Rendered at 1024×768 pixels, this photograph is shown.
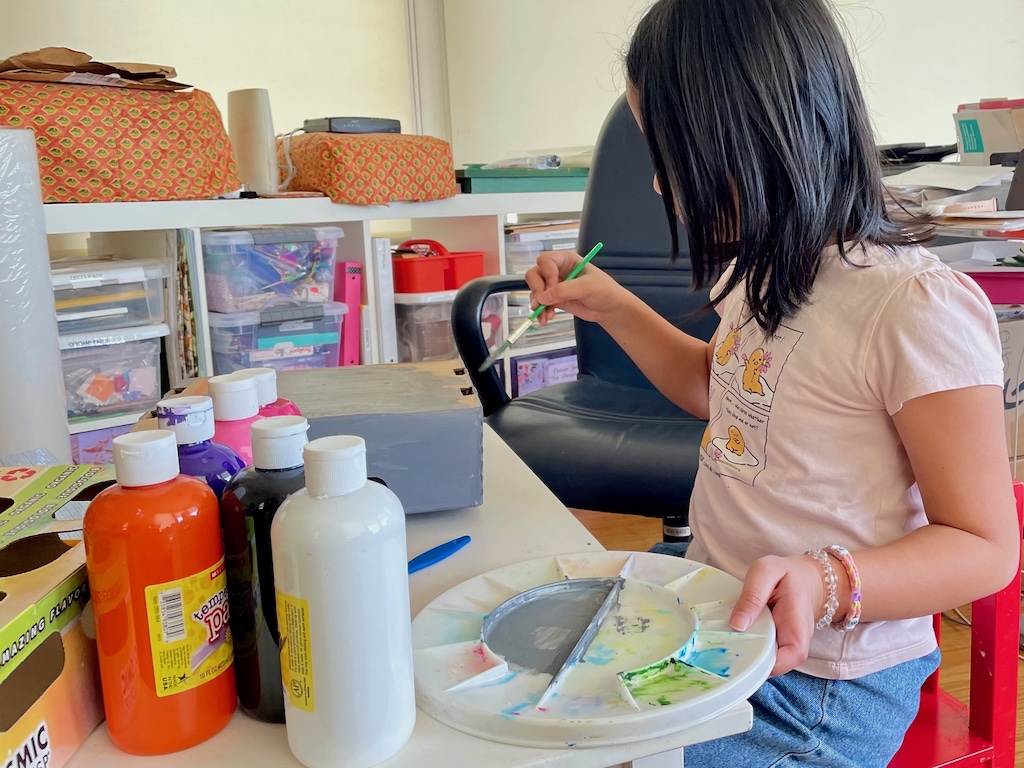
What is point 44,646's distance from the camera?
414mm

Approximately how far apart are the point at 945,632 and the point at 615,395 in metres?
0.75

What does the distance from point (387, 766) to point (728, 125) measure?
20.2 inches

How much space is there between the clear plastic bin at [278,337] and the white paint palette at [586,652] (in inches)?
53.6

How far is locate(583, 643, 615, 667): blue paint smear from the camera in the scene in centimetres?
47

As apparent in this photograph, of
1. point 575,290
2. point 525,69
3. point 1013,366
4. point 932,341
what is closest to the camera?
point 932,341

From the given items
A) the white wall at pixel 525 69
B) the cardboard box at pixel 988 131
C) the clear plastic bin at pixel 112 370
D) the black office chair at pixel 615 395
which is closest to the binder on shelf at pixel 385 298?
the clear plastic bin at pixel 112 370

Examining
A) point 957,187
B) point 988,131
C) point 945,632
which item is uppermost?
point 988,131

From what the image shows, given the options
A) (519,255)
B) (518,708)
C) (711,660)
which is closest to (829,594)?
(711,660)

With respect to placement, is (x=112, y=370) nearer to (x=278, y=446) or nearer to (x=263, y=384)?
(x=263, y=384)

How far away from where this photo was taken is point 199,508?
0.42 metres

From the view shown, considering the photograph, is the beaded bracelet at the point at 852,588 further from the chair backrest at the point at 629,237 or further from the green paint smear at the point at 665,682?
the chair backrest at the point at 629,237

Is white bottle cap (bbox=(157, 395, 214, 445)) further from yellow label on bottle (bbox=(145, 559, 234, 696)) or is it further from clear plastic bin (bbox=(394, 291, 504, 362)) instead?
clear plastic bin (bbox=(394, 291, 504, 362))

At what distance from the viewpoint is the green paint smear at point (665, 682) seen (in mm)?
436

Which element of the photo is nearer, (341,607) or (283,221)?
(341,607)
